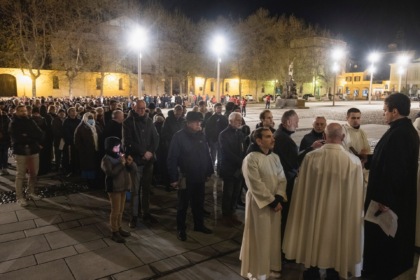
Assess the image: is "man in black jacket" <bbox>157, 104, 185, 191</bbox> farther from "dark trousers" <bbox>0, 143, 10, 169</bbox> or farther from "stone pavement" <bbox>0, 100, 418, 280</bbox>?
"dark trousers" <bbox>0, 143, 10, 169</bbox>

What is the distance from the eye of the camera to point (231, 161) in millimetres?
5773

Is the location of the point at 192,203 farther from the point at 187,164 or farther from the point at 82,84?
the point at 82,84

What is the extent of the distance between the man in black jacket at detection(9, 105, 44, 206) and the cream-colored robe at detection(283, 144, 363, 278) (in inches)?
207

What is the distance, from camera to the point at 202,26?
4544cm

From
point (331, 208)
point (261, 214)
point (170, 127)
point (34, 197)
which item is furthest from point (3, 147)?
point (331, 208)

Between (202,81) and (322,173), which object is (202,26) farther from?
(322,173)

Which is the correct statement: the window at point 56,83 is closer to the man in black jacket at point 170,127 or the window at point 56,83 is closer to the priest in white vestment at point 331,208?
the man in black jacket at point 170,127

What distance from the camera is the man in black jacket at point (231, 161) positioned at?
228 inches

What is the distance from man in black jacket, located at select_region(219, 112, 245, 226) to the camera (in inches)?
228

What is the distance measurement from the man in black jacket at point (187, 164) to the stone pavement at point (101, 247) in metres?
0.50

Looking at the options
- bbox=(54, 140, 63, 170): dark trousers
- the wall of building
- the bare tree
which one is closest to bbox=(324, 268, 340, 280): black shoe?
bbox=(54, 140, 63, 170): dark trousers

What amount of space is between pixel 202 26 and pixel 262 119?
42.1m

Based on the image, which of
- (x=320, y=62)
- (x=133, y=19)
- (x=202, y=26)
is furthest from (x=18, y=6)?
(x=320, y=62)

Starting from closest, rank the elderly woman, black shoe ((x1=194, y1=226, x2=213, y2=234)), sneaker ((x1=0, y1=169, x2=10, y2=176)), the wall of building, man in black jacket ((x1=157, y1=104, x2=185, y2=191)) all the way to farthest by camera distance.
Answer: black shoe ((x1=194, y1=226, x2=213, y2=234)) < the elderly woman < man in black jacket ((x1=157, y1=104, x2=185, y2=191)) < sneaker ((x1=0, y1=169, x2=10, y2=176)) < the wall of building
